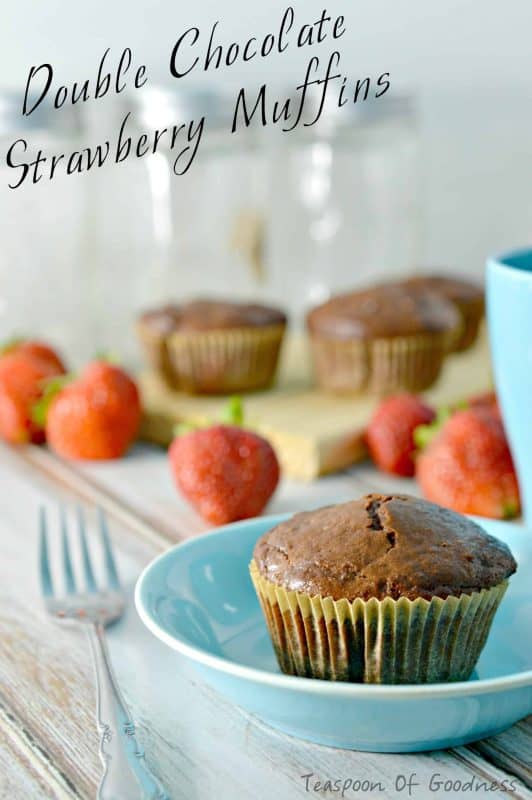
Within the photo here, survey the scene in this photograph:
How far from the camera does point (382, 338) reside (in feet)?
5.28

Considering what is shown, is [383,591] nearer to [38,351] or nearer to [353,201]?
[38,351]

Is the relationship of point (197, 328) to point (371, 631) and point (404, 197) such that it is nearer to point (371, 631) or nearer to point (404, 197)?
point (404, 197)

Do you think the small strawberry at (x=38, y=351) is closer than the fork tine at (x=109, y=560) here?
No

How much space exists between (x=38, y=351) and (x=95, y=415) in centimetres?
22

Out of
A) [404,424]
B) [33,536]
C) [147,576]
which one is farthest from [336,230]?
[147,576]

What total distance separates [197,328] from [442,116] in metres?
1.08

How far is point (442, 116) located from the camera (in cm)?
246

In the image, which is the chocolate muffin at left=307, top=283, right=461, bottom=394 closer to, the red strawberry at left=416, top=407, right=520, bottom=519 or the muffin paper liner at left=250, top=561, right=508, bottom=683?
the red strawberry at left=416, top=407, right=520, bottom=519

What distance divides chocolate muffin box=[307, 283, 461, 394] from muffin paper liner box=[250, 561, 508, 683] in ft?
2.64

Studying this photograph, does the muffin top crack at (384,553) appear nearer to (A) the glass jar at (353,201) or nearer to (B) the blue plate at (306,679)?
(B) the blue plate at (306,679)

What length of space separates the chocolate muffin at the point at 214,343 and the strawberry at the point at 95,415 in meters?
0.15

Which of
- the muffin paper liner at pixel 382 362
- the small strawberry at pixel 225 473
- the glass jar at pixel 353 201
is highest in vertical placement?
the glass jar at pixel 353 201

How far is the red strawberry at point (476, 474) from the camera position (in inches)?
49.1

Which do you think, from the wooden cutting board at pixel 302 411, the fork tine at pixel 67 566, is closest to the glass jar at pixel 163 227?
the wooden cutting board at pixel 302 411
